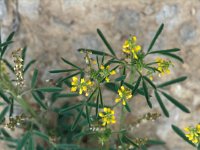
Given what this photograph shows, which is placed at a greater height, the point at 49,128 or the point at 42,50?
the point at 42,50

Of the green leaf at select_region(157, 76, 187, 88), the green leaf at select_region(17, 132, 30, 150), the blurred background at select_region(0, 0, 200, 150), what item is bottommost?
the green leaf at select_region(17, 132, 30, 150)

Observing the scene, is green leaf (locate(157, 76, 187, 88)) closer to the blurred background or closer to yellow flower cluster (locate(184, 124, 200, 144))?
the blurred background

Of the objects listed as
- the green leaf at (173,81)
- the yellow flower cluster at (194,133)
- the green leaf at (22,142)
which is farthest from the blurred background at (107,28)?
the yellow flower cluster at (194,133)

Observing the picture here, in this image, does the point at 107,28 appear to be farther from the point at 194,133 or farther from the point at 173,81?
the point at 194,133

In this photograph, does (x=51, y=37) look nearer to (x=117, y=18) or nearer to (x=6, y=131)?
(x=117, y=18)

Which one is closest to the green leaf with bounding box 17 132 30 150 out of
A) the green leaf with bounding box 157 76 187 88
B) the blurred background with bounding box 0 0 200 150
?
the blurred background with bounding box 0 0 200 150

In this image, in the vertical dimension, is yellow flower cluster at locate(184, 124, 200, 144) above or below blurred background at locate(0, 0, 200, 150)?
below

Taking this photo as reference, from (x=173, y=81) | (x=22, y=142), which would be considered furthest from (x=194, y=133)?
(x=22, y=142)

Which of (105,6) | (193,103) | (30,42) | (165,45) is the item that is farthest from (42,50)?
(193,103)
